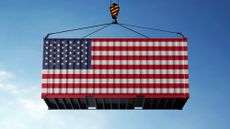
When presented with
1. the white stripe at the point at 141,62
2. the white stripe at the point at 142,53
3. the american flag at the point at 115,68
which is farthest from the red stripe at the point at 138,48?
the white stripe at the point at 141,62

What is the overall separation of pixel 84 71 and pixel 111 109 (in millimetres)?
5751

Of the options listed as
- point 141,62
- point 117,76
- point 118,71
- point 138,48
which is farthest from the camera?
point 138,48

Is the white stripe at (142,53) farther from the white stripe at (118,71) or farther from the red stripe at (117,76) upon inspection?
the red stripe at (117,76)

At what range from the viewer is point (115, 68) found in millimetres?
40562

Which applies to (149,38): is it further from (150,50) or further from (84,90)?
(84,90)

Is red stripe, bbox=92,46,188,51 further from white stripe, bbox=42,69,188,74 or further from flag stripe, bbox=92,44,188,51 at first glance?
white stripe, bbox=42,69,188,74

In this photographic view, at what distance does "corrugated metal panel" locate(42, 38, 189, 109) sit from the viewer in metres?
39.8

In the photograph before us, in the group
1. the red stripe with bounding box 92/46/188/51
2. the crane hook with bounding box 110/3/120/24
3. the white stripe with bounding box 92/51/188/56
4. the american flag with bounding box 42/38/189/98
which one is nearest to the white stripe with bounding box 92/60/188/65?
the american flag with bounding box 42/38/189/98

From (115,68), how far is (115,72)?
390 millimetres

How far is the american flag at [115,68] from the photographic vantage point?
131 ft

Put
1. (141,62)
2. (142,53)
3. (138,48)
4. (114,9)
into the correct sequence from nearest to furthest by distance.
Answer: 1. (141,62)
2. (142,53)
3. (138,48)
4. (114,9)

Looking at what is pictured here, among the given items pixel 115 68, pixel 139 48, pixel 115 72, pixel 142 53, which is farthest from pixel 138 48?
pixel 115 72

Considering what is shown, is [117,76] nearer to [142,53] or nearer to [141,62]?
[141,62]

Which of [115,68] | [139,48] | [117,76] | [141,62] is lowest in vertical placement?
[117,76]
